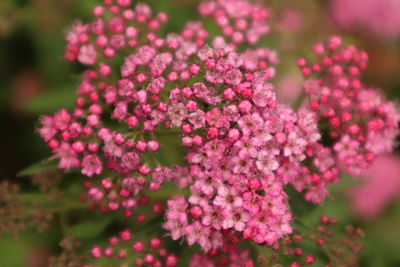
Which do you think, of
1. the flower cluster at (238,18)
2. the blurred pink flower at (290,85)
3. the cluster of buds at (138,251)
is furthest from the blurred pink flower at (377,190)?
the cluster of buds at (138,251)

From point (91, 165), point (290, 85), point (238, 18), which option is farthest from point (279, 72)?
point (91, 165)

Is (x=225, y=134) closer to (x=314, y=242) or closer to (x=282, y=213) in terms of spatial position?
(x=282, y=213)

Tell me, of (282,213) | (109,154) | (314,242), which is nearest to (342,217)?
(314,242)

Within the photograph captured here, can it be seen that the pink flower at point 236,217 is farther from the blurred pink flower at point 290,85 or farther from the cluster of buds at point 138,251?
the blurred pink flower at point 290,85

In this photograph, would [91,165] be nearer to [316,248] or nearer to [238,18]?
[316,248]

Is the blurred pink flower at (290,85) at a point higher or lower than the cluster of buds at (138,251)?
higher
